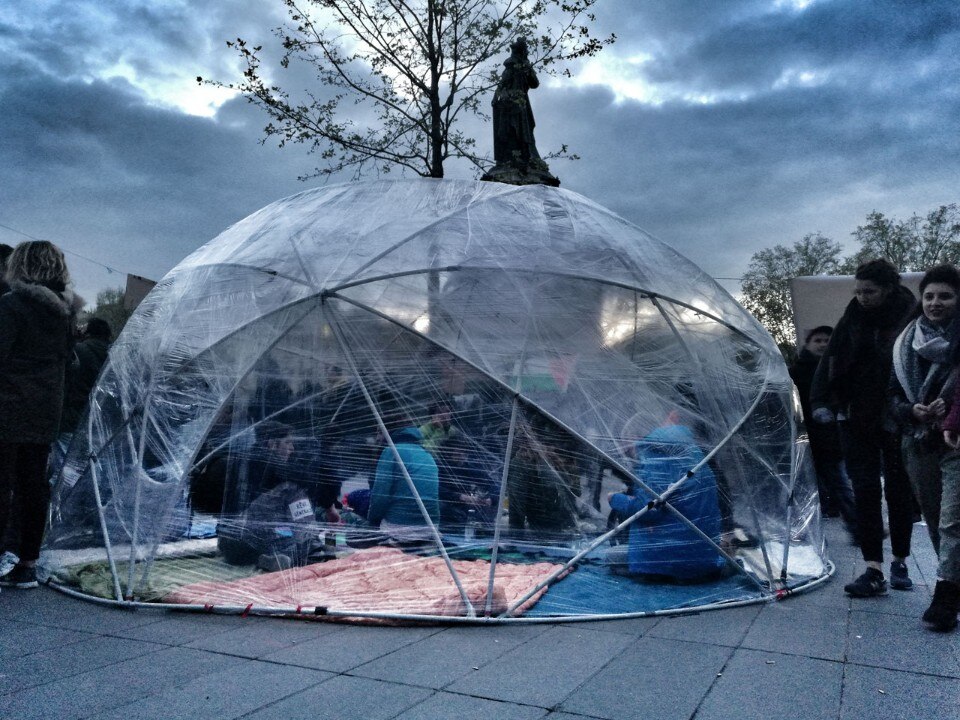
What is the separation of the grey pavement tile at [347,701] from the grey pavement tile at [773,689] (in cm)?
111

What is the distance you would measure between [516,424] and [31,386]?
10.2 feet

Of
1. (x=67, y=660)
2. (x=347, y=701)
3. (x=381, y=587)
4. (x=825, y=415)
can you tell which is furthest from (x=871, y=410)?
(x=67, y=660)

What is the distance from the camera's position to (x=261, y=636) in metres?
3.78

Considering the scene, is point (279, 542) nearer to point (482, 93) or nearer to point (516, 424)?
point (516, 424)

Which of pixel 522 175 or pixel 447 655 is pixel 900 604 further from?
pixel 522 175

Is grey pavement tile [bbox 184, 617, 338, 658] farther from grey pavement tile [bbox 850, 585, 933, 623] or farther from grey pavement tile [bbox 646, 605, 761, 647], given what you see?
grey pavement tile [bbox 850, 585, 933, 623]

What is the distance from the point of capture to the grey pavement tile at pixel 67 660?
3.18 metres

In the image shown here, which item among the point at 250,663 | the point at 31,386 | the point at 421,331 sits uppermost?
the point at 421,331

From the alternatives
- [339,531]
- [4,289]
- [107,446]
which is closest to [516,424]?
[339,531]

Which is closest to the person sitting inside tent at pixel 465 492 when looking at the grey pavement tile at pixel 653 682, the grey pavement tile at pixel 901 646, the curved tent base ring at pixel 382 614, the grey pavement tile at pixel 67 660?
the curved tent base ring at pixel 382 614

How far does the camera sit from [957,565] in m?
3.68

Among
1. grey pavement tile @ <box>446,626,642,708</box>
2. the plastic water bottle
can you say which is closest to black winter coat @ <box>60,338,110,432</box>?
the plastic water bottle

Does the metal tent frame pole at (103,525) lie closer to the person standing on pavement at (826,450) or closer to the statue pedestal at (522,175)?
the person standing on pavement at (826,450)

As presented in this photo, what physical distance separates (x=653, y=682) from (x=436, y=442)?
5.88 ft
